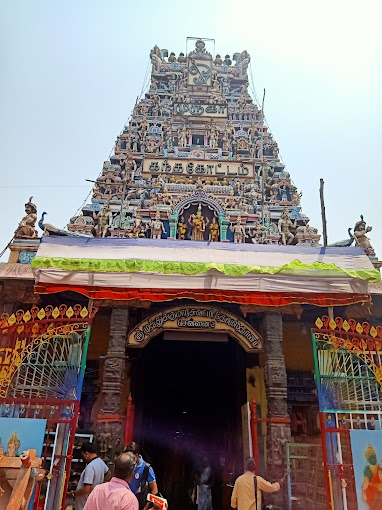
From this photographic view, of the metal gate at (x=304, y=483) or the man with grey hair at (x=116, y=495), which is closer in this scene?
the man with grey hair at (x=116, y=495)

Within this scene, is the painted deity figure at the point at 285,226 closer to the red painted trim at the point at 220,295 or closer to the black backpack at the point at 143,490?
the red painted trim at the point at 220,295

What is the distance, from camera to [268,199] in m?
11.8

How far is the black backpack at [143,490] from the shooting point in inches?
184

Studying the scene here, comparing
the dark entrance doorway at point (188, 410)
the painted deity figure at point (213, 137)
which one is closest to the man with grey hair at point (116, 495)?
the dark entrance doorway at point (188, 410)

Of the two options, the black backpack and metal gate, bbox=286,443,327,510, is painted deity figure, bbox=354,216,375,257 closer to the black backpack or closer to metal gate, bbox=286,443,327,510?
metal gate, bbox=286,443,327,510

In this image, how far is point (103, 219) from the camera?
1084cm

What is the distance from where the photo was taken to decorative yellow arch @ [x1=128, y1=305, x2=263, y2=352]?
331 inches

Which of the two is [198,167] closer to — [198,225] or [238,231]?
[198,225]

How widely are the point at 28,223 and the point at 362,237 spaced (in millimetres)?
7917

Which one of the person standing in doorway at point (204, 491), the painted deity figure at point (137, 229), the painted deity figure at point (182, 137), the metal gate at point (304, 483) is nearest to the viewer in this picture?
the metal gate at point (304, 483)

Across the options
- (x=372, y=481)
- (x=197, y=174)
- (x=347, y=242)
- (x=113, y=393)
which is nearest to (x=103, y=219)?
(x=197, y=174)

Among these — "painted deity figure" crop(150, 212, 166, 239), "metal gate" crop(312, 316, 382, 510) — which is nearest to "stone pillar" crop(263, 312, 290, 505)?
"metal gate" crop(312, 316, 382, 510)

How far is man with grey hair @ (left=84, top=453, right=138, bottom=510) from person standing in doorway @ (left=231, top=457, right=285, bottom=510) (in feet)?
9.35

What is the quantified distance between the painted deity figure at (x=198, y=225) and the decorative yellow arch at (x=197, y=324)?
8.68ft
